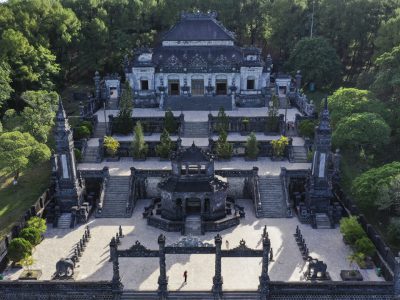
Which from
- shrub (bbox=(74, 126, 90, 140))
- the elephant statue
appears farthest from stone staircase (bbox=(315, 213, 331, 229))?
shrub (bbox=(74, 126, 90, 140))

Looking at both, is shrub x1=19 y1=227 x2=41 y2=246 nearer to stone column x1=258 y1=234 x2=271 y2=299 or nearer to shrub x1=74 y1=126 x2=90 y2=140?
stone column x1=258 y1=234 x2=271 y2=299

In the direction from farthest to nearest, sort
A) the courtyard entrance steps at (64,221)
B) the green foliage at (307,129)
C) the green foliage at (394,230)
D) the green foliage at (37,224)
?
the green foliage at (307,129) < the courtyard entrance steps at (64,221) < the green foliage at (37,224) < the green foliage at (394,230)

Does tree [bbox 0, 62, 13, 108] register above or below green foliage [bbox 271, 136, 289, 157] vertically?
above

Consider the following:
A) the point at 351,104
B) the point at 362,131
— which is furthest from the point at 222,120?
the point at 362,131

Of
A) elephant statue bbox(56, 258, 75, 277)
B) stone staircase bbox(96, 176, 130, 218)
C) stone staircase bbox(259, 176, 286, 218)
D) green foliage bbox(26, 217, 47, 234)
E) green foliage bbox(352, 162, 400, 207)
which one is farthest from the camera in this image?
stone staircase bbox(96, 176, 130, 218)

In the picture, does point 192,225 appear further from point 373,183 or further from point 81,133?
point 81,133

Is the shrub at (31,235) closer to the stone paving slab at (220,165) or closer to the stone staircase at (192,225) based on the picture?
the stone paving slab at (220,165)

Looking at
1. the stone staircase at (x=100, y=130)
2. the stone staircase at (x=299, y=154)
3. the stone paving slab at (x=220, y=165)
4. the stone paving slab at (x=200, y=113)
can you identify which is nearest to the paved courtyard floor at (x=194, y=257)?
the stone paving slab at (x=220, y=165)

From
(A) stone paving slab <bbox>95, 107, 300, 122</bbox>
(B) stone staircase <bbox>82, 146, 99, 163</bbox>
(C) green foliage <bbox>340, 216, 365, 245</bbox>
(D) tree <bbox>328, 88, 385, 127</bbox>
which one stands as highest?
(D) tree <bbox>328, 88, 385, 127</bbox>
